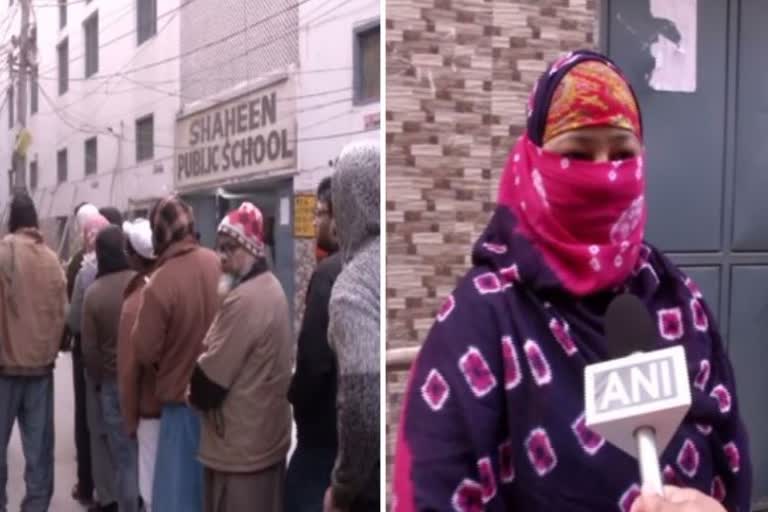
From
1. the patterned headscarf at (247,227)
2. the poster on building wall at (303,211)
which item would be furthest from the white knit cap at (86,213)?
the poster on building wall at (303,211)

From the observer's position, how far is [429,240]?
8.68ft

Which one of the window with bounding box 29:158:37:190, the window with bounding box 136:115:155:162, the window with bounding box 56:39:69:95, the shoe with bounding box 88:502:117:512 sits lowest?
the shoe with bounding box 88:502:117:512

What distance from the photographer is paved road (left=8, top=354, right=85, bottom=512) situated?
7.06 feet

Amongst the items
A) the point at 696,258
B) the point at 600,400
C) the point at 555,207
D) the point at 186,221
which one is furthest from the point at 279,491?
the point at 696,258

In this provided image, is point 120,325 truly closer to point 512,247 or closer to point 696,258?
point 512,247

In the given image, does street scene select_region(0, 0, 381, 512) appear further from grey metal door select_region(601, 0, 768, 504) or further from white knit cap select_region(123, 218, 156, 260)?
grey metal door select_region(601, 0, 768, 504)

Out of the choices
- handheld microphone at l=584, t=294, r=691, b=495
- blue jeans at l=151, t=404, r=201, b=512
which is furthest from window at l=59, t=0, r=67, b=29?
handheld microphone at l=584, t=294, r=691, b=495

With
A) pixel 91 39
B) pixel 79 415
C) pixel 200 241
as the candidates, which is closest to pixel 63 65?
pixel 91 39

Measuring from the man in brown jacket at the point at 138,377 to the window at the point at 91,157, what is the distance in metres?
0.14

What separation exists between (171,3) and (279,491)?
942mm

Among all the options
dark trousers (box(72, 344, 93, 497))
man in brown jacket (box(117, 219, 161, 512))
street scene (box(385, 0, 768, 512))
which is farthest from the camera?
dark trousers (box(72, 344, 93, 497))

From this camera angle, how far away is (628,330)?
108cm

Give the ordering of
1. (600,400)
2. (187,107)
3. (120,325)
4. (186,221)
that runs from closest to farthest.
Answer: (600,400)
(187,107)
(186,221)
(120,325)

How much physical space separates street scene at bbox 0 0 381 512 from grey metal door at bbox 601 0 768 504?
1.62 meters
